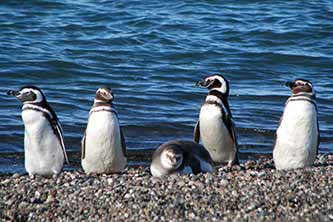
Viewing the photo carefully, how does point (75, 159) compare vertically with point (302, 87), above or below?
below

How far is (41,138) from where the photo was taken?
11.3 meters

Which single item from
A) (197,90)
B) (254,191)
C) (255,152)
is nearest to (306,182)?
(254,191)

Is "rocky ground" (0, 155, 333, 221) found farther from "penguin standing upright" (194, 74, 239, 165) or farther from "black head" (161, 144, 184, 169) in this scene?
"penguin standing upright" (194, 74, 239, 165)

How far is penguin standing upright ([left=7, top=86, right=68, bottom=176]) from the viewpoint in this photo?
37.0 ft

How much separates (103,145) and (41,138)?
2.32 feet

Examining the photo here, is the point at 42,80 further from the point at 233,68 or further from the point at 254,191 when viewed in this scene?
the point at 254,191

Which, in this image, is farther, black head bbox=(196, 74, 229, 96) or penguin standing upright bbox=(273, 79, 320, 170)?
black head bbox=(196, 74, 229, 96)

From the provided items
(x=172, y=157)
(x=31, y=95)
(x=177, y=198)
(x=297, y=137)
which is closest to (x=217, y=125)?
(x=297, y=137)

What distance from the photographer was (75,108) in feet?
55.0

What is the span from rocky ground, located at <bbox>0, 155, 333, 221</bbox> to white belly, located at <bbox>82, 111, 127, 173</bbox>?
2.37 feet

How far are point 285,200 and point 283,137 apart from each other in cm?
247

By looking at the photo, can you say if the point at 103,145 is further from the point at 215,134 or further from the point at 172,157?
the point at 215,134

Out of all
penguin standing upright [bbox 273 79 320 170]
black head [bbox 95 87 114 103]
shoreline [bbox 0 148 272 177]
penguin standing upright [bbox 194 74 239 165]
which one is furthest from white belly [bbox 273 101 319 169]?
shoreline [bbox 0 148 272 177]

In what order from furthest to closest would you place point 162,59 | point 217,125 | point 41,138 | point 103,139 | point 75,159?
point 162,59
point 75,159
point 217,125
point 41,138
point 103,139
